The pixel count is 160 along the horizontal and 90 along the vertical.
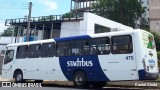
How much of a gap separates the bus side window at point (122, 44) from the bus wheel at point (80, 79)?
271 cm

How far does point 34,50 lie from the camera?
21.2m

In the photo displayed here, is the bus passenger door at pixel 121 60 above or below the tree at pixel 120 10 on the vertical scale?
below

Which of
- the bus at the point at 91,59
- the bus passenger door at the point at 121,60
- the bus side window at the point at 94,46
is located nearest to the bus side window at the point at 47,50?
the bus at the point at 91,59

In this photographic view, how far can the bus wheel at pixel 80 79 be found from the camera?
17531 mm

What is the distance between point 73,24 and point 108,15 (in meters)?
29.1

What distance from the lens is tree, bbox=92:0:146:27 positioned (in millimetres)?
65000

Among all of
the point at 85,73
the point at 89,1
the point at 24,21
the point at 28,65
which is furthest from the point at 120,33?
the point at 89,1

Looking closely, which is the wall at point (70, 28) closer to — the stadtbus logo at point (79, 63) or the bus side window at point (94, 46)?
the stadtbus logo at point (79, 63)

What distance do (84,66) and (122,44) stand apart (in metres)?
2.99

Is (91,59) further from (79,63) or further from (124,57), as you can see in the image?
(124,57)

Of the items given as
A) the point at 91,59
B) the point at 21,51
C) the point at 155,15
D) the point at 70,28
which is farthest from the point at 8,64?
the point at 155,15

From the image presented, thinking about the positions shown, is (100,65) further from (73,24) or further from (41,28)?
(41,28)

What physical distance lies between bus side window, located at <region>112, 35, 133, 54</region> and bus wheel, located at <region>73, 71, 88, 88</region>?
8.89 feet

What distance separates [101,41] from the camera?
16.8 m
